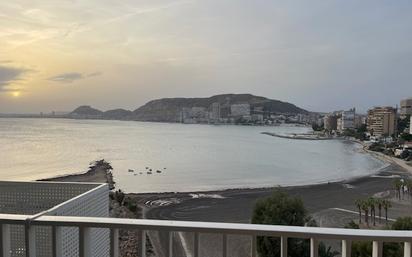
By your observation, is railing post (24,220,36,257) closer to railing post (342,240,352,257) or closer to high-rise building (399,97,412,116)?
railing post (342,240,352,257)

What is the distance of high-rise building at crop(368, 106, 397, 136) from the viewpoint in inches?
4702

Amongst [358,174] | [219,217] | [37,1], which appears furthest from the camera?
[358,174]

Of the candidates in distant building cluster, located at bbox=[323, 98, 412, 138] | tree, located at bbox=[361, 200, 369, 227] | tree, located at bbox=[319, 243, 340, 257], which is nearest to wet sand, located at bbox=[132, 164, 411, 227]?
tree, located at bbox=[361, 200, 369, 227]

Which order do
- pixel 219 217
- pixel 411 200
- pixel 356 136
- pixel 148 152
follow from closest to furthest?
pixel 219 217 → pixel 411 200 → pixel 148 152 → pixel 356 136

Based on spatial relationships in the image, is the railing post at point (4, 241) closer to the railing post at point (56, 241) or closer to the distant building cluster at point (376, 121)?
the railing post at point (56, 241)

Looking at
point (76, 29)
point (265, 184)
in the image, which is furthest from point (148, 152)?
point (76, 29)

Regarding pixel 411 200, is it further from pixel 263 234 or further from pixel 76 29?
pixel 263 234

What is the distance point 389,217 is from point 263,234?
A: 29061mm

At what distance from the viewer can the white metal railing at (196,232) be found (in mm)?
1676

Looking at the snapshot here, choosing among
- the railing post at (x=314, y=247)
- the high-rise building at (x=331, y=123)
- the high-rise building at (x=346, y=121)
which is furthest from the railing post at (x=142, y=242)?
the high-rise building at (x=331, y=123)

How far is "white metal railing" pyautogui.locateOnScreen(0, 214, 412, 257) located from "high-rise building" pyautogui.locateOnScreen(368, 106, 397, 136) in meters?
125

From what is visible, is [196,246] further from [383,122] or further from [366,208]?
[383,122]

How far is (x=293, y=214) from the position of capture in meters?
18.2

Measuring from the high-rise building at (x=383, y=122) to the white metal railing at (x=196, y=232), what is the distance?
125m
